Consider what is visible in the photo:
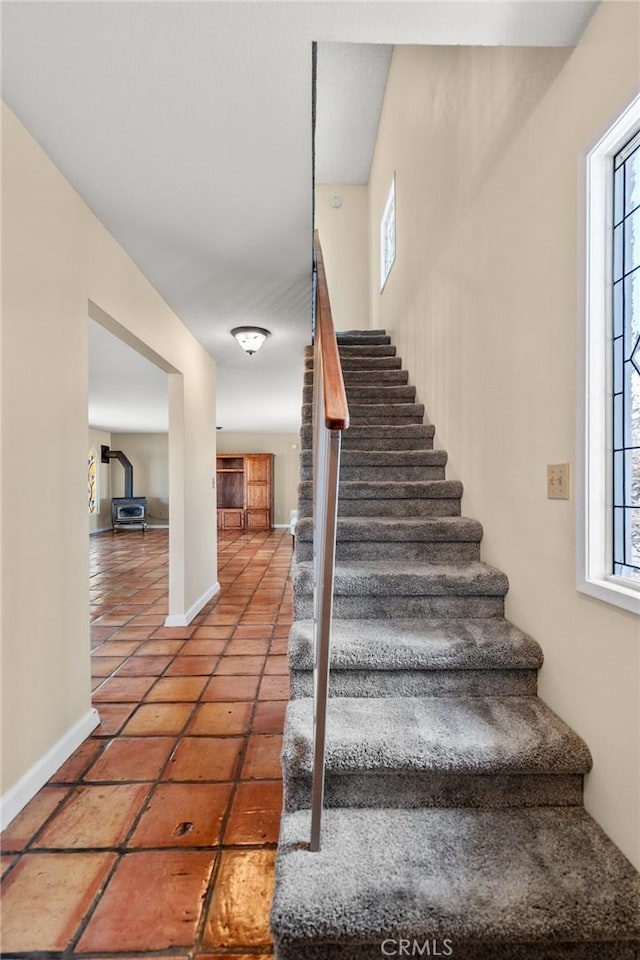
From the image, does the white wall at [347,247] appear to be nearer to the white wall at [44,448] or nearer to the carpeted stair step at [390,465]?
the carpeted stair step at [390,465]

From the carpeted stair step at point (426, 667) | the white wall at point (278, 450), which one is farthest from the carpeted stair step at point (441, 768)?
the white wall at point (278, 450)

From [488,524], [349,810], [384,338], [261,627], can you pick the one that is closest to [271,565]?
[261,627]

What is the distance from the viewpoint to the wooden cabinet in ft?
36.6

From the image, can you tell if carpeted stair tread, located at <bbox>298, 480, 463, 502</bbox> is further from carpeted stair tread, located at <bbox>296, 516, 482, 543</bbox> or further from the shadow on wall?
the shadow on wall

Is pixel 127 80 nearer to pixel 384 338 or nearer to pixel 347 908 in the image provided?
pixel 347 908

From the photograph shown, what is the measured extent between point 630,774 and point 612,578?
1.57ft

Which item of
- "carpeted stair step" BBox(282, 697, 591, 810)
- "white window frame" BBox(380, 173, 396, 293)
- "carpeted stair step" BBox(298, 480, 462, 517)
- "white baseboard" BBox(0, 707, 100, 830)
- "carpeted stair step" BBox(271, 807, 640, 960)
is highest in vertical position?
"white window frame" BBox(380, 173, 396, 293)

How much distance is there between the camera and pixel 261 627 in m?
3.71

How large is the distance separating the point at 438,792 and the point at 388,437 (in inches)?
81.1

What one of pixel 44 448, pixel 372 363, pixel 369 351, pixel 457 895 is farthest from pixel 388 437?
pixel 457 895

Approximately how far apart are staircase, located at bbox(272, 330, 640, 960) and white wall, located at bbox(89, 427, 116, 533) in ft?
33.6

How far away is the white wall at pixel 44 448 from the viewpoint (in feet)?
5.41

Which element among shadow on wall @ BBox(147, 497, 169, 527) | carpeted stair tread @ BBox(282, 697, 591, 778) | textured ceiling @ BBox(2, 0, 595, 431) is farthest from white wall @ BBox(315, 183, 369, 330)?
shadow on wall @ BBox(147, 497, 169, 527)

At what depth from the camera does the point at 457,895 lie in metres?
1.05
